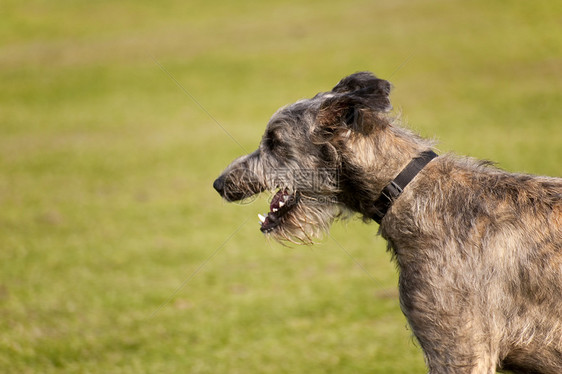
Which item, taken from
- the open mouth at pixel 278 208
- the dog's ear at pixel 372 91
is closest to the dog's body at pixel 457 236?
the dog's ear at pixel 372 91

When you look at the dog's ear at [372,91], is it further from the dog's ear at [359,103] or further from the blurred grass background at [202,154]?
the blurred grass background at [202,154]

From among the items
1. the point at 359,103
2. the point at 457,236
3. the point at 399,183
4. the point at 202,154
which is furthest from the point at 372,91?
the point at 202,154

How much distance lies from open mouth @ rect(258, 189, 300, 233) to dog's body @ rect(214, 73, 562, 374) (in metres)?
0.45

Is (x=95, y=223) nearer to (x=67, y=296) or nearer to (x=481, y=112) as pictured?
(x=67, y=296)

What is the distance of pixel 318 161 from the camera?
17.2 feet

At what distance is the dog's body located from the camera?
446 centimetres

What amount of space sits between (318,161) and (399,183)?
728mm

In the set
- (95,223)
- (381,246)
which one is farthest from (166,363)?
(95,223)

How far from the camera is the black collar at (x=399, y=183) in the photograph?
188 inches

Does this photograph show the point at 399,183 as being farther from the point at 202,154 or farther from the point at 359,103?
the point at 202,154

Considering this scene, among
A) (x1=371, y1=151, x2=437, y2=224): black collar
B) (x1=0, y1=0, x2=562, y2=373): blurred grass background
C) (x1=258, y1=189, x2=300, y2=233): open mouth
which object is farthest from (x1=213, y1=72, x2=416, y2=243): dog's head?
(x1=0, y1=0, x2=562, y2=373): blurred grass background

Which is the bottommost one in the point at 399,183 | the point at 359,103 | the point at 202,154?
the point at 202,154

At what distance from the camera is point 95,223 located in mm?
14875

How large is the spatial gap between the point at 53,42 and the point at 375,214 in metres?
30.9
